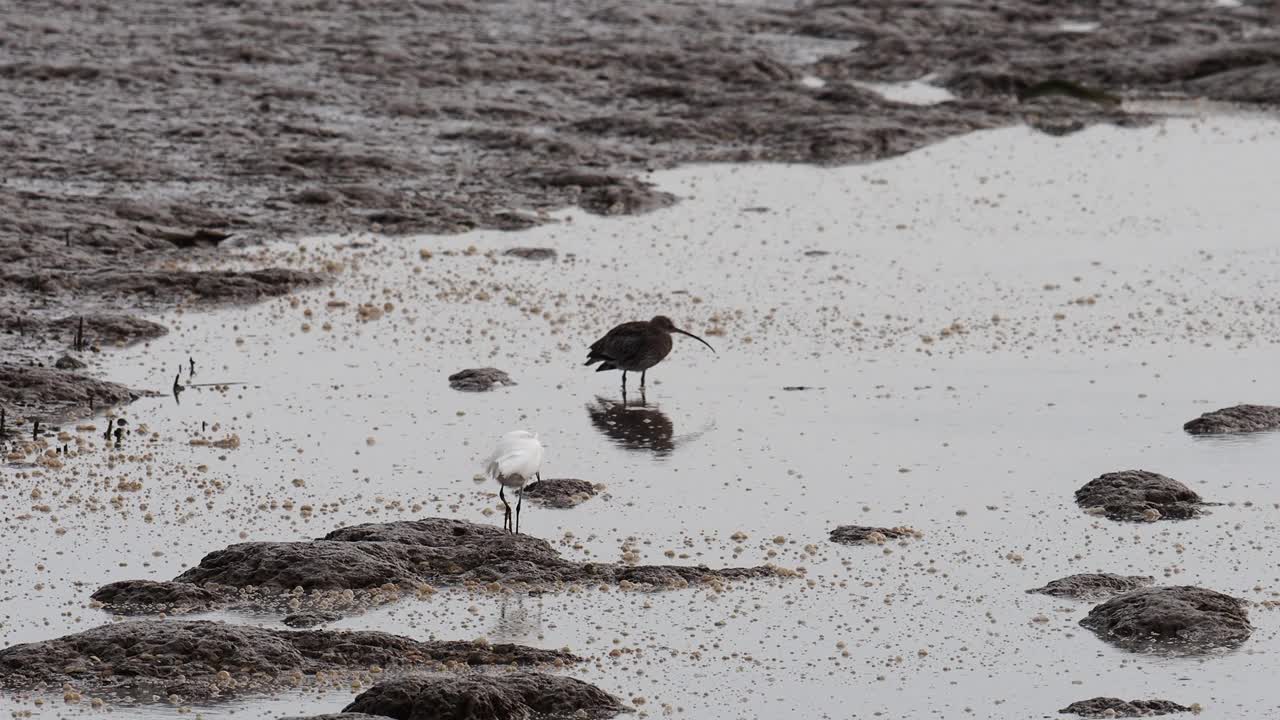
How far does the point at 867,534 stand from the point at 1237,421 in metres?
5.00

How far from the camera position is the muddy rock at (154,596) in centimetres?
1234

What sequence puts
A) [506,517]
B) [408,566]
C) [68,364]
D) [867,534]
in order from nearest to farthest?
1. [408,566]
2. [506,517]
3. [867,534]
4. [68,364]

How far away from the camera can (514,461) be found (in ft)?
45.3

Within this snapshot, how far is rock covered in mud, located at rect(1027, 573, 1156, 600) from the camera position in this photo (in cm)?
1321

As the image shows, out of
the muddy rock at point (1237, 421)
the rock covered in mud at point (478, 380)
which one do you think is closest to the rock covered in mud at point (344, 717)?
the rock covered in mud at point (478, 380)

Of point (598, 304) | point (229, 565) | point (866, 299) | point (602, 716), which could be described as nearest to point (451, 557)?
point (229, 565)

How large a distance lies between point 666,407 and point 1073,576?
5.69 m

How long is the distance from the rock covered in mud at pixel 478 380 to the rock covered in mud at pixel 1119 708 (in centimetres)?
838

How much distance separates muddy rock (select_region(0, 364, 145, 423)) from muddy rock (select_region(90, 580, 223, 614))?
441cm

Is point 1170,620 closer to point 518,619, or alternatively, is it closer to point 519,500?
point 518,619

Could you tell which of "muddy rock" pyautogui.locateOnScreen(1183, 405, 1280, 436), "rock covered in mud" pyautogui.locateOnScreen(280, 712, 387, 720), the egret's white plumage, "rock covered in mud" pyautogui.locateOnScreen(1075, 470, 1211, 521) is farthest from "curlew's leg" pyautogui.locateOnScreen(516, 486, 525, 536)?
"muddy rock" pyautogui.locateOnScreen(1183, 405, 1280, 436)

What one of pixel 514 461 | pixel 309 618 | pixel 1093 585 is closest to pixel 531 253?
pixel 514 461

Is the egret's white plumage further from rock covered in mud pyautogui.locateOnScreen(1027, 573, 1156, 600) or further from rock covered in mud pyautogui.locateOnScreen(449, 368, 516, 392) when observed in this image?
rock covered in mud pyautogui.locateOnScreen(449, 368, 516, 392)

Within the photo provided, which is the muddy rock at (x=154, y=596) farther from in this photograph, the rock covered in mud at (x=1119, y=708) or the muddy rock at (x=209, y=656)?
the rock covered in mud at (x=1119, y=708)
